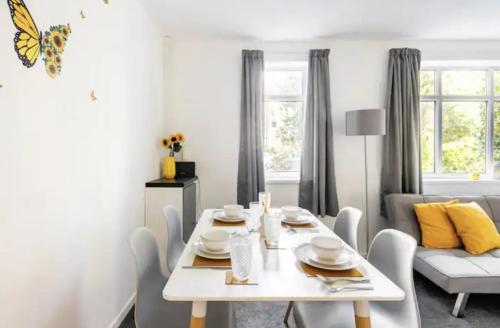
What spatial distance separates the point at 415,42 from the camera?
312 cm

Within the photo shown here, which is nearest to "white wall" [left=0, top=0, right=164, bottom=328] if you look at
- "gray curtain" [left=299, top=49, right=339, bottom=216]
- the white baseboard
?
the white baseboard

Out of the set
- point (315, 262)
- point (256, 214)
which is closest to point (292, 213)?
point (256, 214)

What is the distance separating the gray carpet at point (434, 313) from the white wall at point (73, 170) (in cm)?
68

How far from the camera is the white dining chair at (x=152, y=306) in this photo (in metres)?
1.21

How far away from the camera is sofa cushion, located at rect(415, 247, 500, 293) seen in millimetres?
1955

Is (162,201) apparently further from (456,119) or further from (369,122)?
(456,119)

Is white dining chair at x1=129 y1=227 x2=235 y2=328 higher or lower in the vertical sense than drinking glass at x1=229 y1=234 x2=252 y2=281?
lower

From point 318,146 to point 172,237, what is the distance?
1.86m

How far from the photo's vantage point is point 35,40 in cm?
115

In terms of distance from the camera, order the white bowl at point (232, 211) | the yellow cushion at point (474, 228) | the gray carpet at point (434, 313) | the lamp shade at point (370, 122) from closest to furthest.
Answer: the white bowl at point (232, 211), the gray carpet at point (434, 313), the yellow cushion at point (474, 228), the lamp shade at point (370, 122)

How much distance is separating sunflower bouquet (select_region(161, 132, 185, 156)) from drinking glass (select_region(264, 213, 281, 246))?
5.88 feet

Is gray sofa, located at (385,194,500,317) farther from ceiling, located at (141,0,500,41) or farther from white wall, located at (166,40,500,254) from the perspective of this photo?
ceiling, located at (141,0,500,41)

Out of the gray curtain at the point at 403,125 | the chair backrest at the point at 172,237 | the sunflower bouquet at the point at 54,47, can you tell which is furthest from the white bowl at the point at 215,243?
the gray curtain at the point at 403,125

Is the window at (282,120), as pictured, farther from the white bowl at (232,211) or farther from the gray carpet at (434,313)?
the gray carpet at (434,313)
